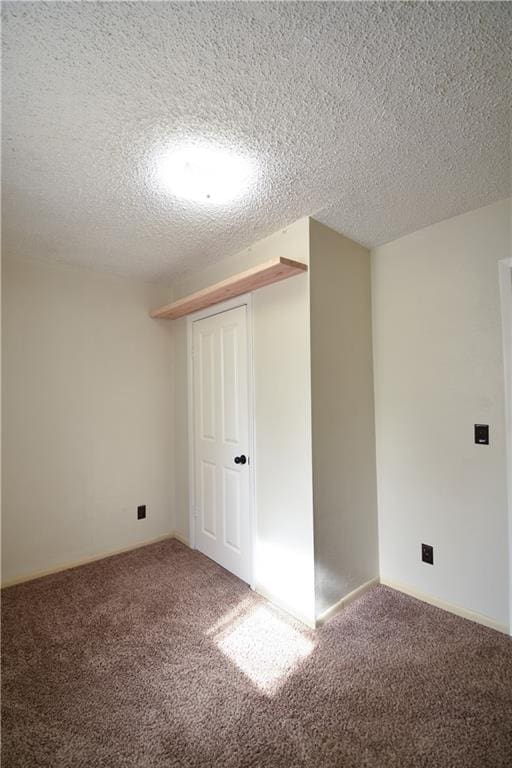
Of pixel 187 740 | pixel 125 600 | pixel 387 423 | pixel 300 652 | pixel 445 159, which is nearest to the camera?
pixel 187 740

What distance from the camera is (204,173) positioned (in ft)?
5.39

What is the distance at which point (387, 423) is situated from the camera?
8.07 feet

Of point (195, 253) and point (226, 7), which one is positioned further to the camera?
point (195, 253)

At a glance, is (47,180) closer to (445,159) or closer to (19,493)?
(445,159)

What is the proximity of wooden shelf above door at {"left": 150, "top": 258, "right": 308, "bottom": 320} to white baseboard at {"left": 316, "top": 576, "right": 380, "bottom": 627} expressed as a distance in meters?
2.07

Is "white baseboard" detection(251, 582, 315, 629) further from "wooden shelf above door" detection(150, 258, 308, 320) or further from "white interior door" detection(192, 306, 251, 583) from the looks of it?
"wooden shelf above door" detection(150, 258, 308, 320)

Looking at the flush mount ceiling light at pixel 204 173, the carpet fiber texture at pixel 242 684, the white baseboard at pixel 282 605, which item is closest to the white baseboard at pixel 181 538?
the carpet fiber texture at pixel 242 684

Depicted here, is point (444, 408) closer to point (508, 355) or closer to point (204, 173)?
point (508, 355)

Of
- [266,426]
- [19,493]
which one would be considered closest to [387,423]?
[266,426]

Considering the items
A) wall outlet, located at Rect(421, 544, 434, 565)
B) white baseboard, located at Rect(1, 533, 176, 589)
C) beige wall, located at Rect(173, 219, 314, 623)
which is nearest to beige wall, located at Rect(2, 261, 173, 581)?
white baseboard, located at Rect(1, 533, 176, 589)

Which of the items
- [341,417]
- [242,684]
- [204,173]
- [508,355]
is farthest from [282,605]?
[204,173]

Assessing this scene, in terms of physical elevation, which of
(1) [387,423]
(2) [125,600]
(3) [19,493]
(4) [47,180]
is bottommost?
→ (2) [125,600]

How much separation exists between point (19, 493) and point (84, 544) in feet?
2.22

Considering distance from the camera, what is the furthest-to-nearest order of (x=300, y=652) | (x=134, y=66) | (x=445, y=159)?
(x=300, y=652)
(x=445, y=159)
(x=134, y=66)
